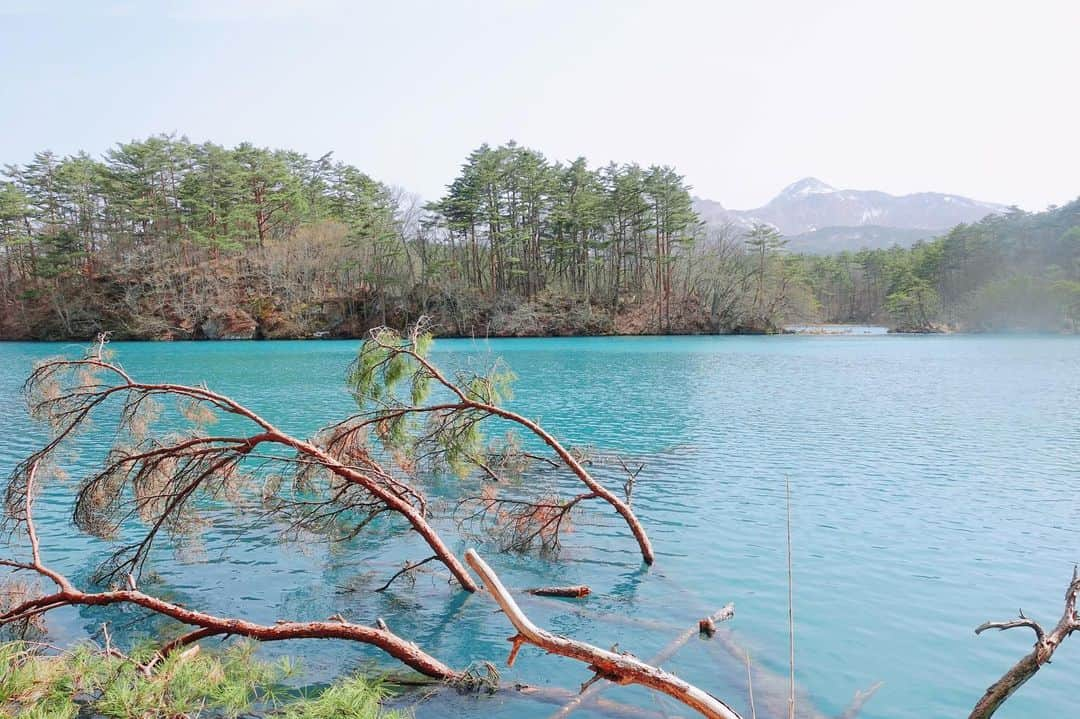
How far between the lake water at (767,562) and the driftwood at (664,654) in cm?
11

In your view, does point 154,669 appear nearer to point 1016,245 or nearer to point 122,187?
point 122,187

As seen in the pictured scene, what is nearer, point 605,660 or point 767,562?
point 605,660

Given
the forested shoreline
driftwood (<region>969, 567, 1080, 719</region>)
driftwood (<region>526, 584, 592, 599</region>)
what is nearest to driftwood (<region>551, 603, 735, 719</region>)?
driftwood (<region>526, 584, 592, 599</region>)

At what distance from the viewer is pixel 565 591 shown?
8820 mm

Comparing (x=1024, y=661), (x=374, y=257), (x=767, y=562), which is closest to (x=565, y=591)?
(x=767, y=562)

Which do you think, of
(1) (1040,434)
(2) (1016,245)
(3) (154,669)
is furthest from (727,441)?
(2) (1016,245)

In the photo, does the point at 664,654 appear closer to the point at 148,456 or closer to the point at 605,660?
the point at 605,660

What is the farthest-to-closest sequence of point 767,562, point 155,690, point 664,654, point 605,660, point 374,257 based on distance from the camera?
1. point 374,257
2. point 767,562
3. point 664,654
4. point 155,690
5. point 605,660

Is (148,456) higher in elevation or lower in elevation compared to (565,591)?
higher

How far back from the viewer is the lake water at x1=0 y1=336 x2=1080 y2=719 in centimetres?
696

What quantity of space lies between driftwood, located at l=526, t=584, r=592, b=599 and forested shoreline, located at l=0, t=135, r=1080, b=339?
5127cm

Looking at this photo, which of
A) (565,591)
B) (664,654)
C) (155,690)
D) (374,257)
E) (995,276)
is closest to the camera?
(155,690)

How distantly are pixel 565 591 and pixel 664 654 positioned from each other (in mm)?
1883

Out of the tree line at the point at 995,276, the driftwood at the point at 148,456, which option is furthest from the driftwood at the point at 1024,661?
the tree line at the point at 995,276
